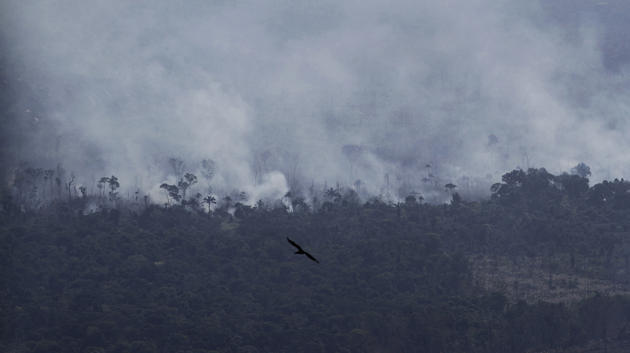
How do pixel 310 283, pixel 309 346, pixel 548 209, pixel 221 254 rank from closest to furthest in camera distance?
pixel 309 346, pixel 310 283, pixel 221 254, pixel 548 209

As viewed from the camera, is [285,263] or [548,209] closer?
[285,263]

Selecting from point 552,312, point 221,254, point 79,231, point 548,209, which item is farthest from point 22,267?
point 548,209

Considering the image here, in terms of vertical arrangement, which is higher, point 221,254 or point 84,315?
point 221,254

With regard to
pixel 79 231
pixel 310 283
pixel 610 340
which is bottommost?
pixel 610 340

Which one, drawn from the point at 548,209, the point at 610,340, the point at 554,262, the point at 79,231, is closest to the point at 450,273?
the point at 554,262

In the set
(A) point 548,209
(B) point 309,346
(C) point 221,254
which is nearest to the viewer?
(B) point 309,346

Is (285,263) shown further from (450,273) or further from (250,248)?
(450,273)
